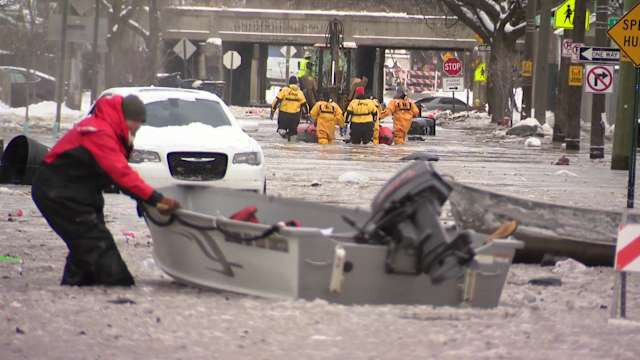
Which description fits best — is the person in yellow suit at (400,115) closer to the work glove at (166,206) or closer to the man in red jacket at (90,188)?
the man in red jacket at (90,188)

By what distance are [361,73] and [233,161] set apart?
216ft

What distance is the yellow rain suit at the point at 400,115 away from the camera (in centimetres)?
4091

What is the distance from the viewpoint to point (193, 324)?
1004cm

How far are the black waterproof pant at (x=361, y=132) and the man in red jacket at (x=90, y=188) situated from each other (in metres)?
27.7

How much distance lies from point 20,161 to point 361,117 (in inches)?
681

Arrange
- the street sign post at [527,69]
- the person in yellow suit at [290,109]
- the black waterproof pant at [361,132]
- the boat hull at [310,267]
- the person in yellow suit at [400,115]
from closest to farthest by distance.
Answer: the boat hull at [310,267], the black waterproof pant at [361,132], the person in yellow suit at [290,109], the person in yellow suit at [400,115], the street sign post at [527,69]

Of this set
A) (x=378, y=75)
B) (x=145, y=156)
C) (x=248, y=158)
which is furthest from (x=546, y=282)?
(x=378, y=75)

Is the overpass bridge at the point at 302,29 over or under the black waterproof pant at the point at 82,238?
over

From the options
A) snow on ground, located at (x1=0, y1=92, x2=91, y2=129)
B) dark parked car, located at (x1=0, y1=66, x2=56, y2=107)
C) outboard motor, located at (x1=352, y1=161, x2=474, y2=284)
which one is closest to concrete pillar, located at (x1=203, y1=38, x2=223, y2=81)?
dark parked car, located at (x1=0, y1=66, x2=56, y2=107)

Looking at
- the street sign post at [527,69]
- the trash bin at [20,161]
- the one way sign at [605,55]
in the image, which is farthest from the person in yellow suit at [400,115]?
the trash bin at [20,161]

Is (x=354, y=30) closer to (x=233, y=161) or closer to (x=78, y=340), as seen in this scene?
(x=233, y=161)

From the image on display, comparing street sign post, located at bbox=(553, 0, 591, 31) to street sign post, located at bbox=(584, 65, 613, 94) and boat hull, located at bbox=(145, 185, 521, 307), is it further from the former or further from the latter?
boat hull, located at bbox=(145, 185, 521, 307)

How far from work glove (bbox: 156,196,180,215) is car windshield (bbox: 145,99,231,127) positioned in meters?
8.45

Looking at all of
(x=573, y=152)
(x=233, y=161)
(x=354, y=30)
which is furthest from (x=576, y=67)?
(x=354, y=30)
